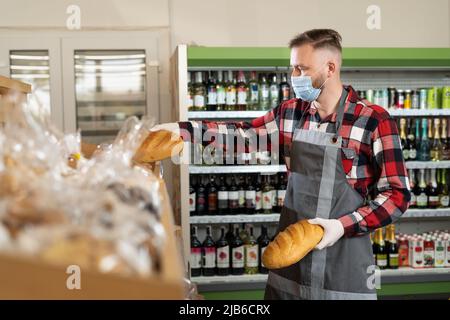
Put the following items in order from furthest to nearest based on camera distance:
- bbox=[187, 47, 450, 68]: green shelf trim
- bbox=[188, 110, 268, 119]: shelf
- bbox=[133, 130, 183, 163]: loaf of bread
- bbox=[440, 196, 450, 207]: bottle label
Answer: bbox=[440, 196, 450, 207]: bottle label, bbox=[188, 110, 268, 119]: shelf, bbox=[187, 47, 450, 68]: green shelf trim, bbox=[133, 130, 183, 163]: loaf of bread

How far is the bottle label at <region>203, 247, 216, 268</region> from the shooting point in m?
4.05

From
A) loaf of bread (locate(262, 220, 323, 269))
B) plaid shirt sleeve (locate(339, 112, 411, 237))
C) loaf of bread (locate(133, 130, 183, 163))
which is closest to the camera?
loaf of bread (locate(133, 130, 183, 163))

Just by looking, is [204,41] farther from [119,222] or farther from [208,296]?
[119,222]

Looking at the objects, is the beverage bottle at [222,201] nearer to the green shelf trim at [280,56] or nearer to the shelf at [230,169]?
the shelf at [230,169]

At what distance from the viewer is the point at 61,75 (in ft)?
13.8

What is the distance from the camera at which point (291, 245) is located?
1766mm

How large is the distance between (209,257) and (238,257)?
216 mm

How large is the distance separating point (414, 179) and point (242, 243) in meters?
1.48

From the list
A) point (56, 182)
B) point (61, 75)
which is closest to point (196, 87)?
point (61, 75)

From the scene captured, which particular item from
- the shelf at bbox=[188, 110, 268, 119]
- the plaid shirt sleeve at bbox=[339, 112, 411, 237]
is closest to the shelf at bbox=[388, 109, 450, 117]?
the shelf at bbox=[188, 110, 268, 119]

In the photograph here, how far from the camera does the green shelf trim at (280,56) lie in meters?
3.66

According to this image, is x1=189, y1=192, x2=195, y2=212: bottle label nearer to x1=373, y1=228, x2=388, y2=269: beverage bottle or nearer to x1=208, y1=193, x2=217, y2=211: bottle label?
x1=208, y1=193, x2=217, y2=211: bottle label

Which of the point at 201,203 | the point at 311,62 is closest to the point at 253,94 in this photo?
the point at 201,203

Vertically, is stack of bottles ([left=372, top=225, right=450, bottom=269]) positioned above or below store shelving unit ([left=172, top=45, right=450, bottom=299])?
below
